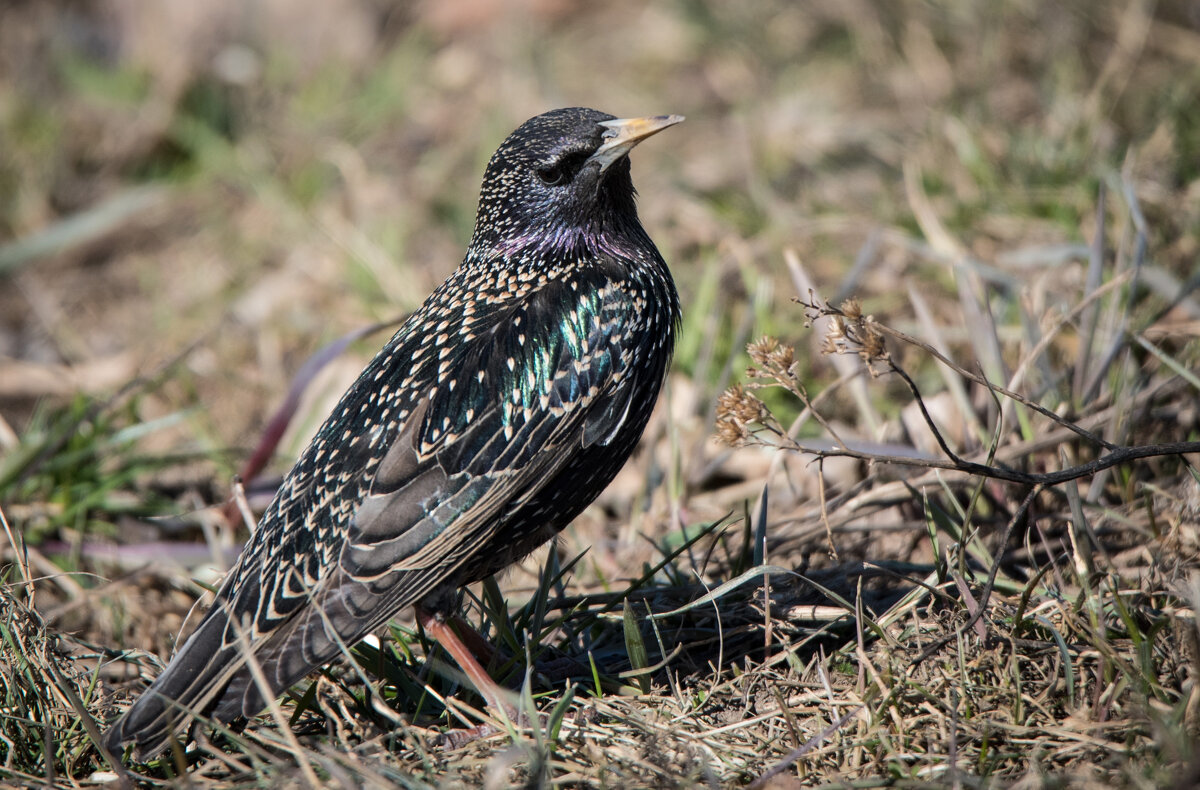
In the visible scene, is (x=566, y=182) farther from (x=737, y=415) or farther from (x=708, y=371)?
(x=708, y=371)

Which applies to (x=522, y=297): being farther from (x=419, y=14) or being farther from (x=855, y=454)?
(x=419, y=14)

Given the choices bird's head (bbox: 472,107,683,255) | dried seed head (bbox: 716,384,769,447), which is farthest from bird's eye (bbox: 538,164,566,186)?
dried seed head (bbox: 716,384,769,447)

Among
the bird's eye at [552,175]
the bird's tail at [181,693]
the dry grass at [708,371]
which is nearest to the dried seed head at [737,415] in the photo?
the dry grass at [708,371]

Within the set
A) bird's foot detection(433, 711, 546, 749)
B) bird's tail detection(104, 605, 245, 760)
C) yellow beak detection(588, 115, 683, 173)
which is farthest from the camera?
yellow beak detection(588, 115, 683, 173)

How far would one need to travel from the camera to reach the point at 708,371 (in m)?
4.14

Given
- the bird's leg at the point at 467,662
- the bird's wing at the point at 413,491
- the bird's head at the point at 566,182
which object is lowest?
the bird's leg at the point at 467,662

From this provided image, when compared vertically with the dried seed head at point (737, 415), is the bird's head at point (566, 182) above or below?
above

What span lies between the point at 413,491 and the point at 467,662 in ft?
1.37

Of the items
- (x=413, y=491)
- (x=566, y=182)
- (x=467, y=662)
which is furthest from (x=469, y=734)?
(x=566, y=182)

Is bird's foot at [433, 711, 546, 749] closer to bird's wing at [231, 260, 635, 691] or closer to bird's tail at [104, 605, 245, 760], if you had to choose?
bird's wing at [231, 260, 635, 691]

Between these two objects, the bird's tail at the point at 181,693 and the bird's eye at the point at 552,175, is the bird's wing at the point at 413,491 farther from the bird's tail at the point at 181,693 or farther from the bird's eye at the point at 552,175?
the bird's eye at the point at 552,175

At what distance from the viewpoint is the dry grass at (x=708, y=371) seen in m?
2.43

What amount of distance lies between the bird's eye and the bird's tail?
140 centimetres

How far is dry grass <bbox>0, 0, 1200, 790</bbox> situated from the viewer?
2.43 m
